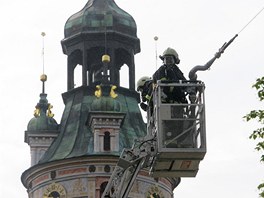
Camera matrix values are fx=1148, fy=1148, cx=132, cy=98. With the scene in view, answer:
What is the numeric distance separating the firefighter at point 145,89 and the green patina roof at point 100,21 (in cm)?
3956

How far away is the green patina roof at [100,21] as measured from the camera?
58844 millimetres

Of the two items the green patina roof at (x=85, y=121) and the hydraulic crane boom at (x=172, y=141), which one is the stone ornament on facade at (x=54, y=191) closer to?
the green patina roof at (x=85, y=121)

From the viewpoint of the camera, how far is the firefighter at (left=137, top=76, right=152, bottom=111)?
737 inches

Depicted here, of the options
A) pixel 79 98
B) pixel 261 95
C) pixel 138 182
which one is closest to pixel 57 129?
pixel 79 98

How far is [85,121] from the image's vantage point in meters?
56.0

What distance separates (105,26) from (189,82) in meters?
41.0

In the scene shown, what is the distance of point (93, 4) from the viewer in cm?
6084

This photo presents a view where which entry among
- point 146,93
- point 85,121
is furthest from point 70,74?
point 146,93

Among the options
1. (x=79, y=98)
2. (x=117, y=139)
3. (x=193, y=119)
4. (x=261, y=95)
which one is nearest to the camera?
(x=193, y=119)

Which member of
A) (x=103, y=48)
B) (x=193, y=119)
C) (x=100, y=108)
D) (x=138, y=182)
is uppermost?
(x=103, y=48)

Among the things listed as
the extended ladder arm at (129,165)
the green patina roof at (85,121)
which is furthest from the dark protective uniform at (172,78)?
the green patina roof at (85,121)

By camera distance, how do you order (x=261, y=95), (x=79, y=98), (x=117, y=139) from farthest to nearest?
(x=79, y=98), (x=117, y=139), (x=261, y=95)

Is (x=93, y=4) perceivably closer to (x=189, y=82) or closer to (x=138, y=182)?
(x=138, y=182)

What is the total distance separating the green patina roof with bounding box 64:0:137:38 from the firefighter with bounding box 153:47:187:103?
4014cm
